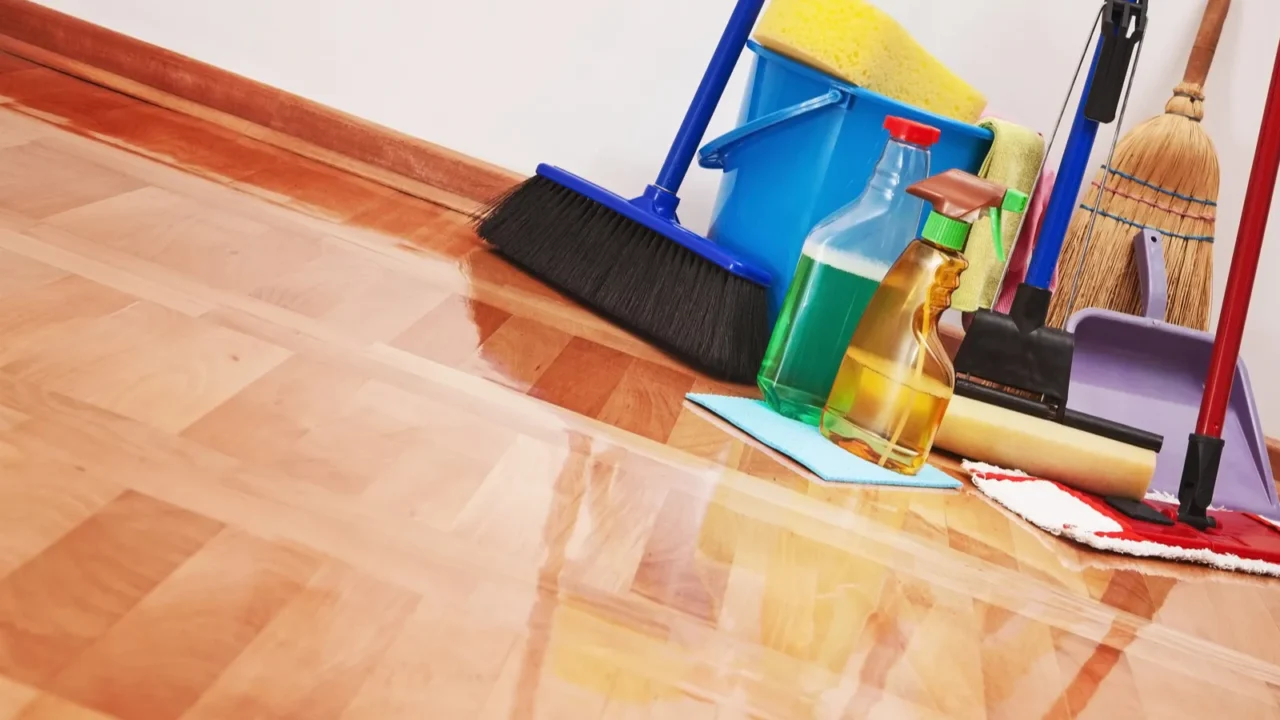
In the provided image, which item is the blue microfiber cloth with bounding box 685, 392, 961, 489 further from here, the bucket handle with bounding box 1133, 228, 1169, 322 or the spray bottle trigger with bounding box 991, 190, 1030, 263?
the bucket handle with bounding box 1133, 228, 1169, 322

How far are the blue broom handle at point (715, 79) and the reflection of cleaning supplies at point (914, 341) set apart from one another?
0.35 metres

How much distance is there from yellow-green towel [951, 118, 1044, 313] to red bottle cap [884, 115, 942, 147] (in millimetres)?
133

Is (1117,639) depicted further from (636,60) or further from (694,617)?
(636,60)

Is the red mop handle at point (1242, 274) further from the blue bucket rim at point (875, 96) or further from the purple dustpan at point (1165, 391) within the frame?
the blue bucket rim at point (875, 96)

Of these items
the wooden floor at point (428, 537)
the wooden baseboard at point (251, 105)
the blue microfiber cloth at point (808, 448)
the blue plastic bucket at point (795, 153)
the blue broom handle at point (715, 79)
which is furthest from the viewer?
the wooden baseboard at point (251, 105)

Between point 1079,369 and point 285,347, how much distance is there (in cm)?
88

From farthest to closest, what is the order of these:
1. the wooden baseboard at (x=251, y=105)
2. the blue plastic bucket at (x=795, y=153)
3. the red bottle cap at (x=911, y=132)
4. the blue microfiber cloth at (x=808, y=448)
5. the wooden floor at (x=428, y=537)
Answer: the wooden baseboard at (x=251, y=105)
the blue plastic bucket at (x=795, y=153)
the red bottle cap at (x=911, y=132)
the blue microfiber cloth at (x=808, y=448)
the wooden floor at (x=428, y=537)

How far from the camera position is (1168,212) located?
1.36 metres

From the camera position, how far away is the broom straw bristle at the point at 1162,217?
134 cm

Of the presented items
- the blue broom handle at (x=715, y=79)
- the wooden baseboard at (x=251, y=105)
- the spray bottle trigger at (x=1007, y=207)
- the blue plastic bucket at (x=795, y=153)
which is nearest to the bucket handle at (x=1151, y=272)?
the blue plastic bucket at (x=795, y=153)

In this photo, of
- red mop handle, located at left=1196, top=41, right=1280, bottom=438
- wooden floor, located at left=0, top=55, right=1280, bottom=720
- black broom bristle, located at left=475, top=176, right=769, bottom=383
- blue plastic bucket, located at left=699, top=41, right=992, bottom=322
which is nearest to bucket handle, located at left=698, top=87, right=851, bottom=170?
blue plastic bucket, located at left=699, top=41, right=992, bottom=322

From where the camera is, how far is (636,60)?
1477 millimetres

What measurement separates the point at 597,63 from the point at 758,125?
1.23 ft

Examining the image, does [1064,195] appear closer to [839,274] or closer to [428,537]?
[839,274]
